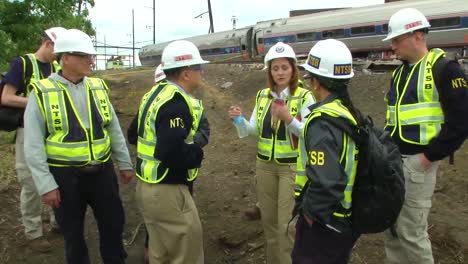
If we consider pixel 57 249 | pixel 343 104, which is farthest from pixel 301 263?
pixel 57 249

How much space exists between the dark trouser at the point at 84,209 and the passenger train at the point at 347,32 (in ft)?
48.3

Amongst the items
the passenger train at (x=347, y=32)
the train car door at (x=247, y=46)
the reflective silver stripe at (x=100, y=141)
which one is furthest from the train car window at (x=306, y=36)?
the reflective silver stripe at (x=100, y=141)

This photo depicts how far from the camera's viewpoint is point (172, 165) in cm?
307

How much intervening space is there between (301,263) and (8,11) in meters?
8.70

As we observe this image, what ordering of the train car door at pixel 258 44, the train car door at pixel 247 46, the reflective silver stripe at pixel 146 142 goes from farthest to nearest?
the train car door at pixel 247 46, the train car door at pixel 258 44, the reflective silver stripe at pixel 146 142

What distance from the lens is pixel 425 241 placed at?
3.51 meters

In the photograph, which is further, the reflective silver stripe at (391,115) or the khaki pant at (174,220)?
the reflective silver stripe at (391,115)

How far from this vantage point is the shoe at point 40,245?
4.63 meters

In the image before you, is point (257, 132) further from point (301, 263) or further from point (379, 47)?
point (379, 47)

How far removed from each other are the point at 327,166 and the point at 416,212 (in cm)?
143

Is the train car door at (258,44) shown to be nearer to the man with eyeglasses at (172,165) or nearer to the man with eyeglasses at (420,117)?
the man with eyeglasses at (420,117)

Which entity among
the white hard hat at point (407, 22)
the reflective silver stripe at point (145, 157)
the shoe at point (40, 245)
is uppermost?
the white hard hat at point (407, 22)

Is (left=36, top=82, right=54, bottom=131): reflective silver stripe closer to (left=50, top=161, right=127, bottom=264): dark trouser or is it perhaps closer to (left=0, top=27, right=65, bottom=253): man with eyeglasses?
(left=50, top=161, right=127, bottom=264): dark trouser

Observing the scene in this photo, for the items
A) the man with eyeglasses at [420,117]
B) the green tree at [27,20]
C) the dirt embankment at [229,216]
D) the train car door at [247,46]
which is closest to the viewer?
the man with eyeglasses at [420,117]
